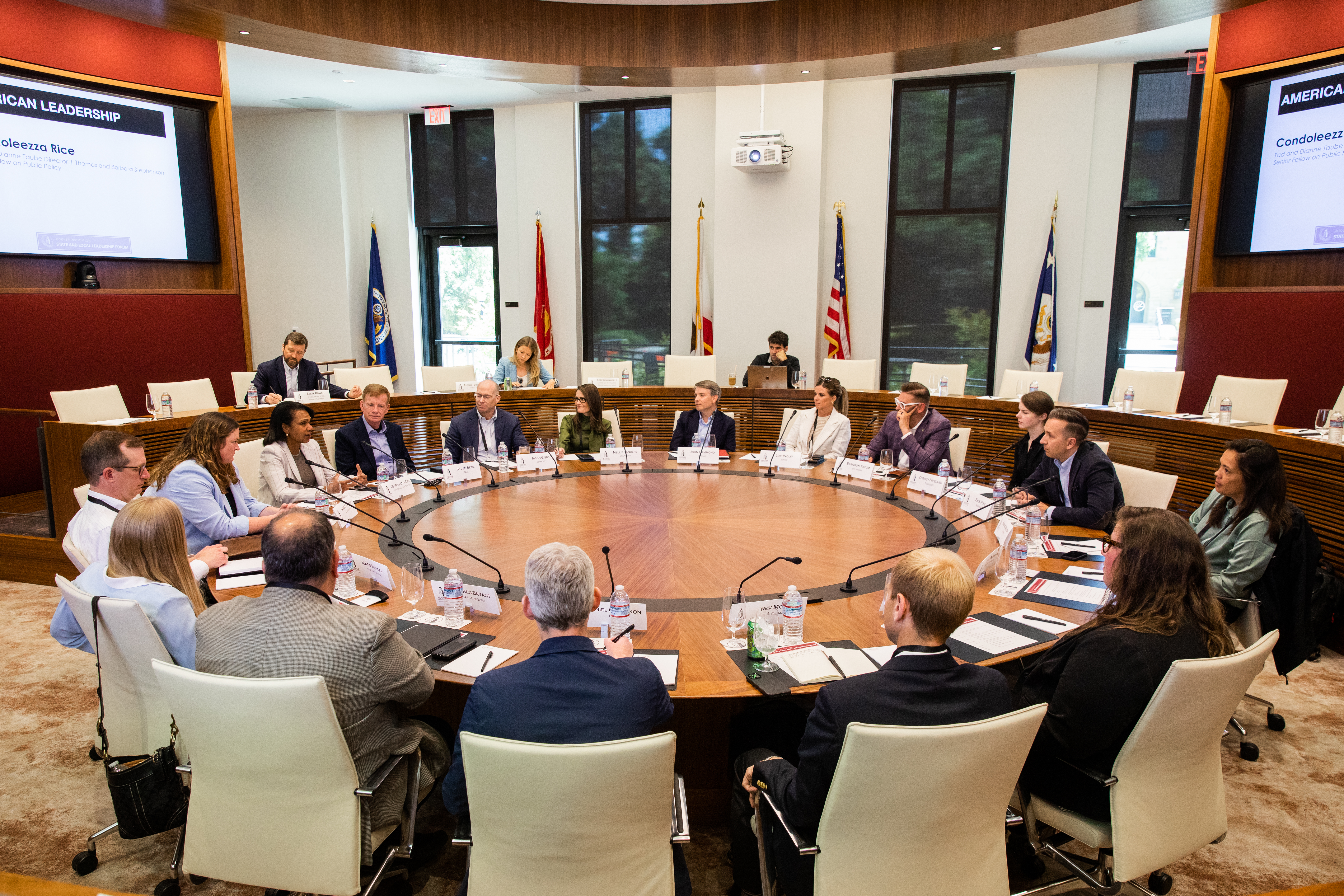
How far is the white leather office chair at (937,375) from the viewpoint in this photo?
25.0 ft

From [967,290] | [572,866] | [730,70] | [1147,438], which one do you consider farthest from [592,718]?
[967,290]

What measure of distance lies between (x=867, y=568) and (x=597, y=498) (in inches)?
68.1

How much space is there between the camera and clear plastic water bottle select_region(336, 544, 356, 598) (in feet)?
10.6

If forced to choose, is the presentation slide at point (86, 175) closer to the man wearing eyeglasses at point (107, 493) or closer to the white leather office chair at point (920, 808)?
the man wearing eyeglasses at point (107, 493)

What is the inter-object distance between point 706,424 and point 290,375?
3605 millimetres

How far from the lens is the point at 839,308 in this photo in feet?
30.2

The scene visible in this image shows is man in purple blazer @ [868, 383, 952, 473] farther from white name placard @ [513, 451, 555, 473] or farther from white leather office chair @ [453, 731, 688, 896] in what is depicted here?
white leather office chair @ [453, 731, 688, 896]

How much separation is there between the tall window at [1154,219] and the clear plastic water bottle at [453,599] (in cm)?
758

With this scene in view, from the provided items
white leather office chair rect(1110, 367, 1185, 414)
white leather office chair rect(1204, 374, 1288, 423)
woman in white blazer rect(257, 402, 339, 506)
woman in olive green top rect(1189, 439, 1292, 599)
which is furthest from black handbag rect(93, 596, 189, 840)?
white leather office chair rect(1110, 367, 1185, 414)

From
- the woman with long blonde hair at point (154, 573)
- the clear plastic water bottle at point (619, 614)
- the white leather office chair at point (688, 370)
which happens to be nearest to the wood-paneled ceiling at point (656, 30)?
the woman with long blonde hair at point (154, 573)

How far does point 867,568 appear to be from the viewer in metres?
3.50

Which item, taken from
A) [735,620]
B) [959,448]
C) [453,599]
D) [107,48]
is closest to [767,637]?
[735,620]

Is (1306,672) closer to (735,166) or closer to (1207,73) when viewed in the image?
(1207,73)

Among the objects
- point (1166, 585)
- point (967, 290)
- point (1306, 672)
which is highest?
point (967, 290)
